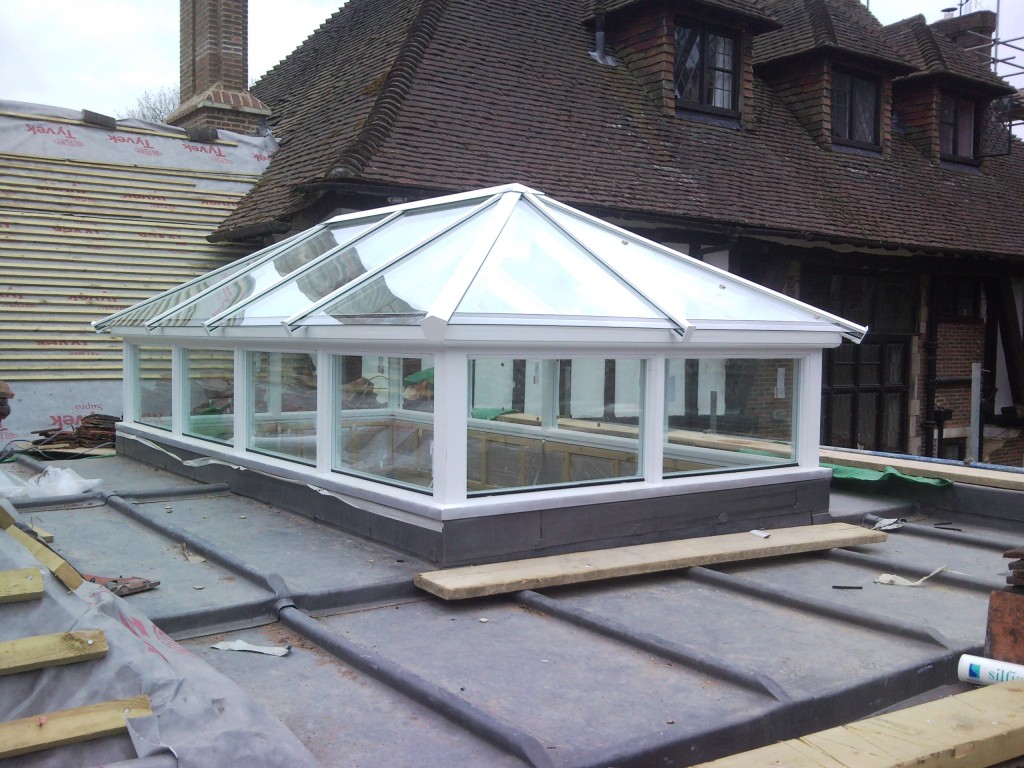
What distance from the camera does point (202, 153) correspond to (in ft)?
42.9

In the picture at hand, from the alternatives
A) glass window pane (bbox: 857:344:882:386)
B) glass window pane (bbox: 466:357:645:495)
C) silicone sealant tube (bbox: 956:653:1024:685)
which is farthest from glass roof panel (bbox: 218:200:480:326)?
glass window pane (bbox: 857:344:882:386)

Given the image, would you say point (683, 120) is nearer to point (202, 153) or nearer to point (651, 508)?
point (202, 153)

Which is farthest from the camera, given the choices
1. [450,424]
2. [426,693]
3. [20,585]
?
[450,424]

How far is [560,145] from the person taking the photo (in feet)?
39.1

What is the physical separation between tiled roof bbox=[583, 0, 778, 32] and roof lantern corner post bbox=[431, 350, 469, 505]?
10161 mm

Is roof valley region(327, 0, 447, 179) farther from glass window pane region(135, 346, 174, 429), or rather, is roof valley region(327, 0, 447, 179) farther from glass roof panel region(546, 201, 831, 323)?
glass roof panel region(546, 201, 831, 323)

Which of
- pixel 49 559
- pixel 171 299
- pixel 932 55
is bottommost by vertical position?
pixel 49 559

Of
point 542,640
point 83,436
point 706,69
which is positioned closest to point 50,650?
point 542,640

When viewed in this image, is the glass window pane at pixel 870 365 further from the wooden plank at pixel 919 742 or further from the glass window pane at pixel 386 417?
the wooden plank at pixel 919 742

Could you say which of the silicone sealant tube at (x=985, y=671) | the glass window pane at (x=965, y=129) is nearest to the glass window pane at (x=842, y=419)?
the glass window pane at (x=965, y=129)

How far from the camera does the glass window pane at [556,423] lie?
5.98 m

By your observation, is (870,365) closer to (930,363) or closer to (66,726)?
(930,363)

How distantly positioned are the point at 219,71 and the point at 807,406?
432 inches

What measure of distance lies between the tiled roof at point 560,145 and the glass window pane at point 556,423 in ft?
15.2
